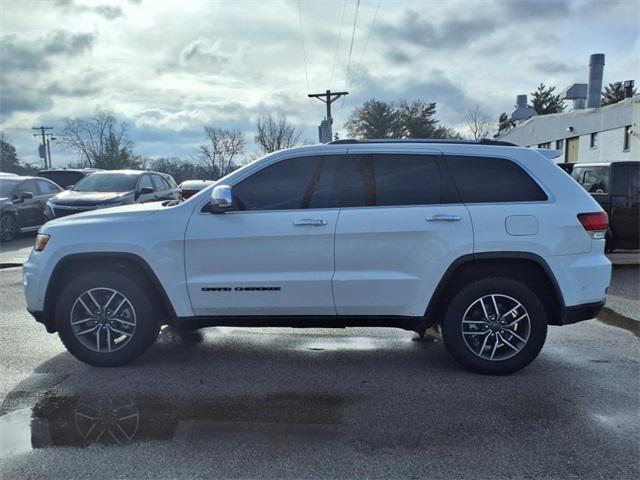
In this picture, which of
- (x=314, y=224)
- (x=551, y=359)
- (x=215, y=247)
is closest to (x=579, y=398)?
(x=551, y=359)

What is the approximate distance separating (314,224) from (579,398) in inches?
98.5

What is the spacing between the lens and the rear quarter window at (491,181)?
425 cm

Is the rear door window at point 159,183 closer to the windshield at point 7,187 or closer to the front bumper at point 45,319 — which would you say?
the windshield at point 7,187

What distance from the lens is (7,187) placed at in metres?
Result: 13.1

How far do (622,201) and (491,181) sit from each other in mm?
6257

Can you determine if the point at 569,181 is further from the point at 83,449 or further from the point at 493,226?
the point at 83,449

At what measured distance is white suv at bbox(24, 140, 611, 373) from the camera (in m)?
4.16

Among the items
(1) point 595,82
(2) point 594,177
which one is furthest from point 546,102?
(2) point 594,177

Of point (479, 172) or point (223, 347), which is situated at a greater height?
point (479, 172)

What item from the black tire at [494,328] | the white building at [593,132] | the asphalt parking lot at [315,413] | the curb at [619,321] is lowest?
the curb at [619,321]

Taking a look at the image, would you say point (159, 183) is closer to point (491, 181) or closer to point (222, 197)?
point (222, 197)

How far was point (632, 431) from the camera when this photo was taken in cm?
338

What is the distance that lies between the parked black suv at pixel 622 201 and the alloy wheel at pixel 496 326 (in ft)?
20.0

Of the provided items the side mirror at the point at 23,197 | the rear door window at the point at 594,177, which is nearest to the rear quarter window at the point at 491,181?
the rear door window at the point at 594,177
